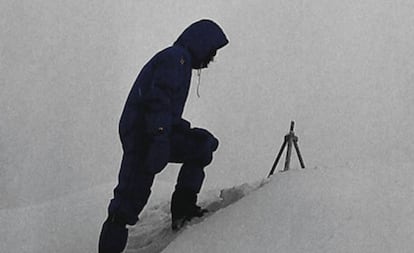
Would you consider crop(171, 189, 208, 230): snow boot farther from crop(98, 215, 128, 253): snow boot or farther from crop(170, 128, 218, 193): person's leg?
crop(98, 215, 128, 253): snow boot

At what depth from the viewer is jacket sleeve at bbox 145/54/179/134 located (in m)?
1.78

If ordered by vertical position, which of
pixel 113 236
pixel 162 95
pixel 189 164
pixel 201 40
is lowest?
pixel 113 236

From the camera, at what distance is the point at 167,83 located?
178 centimetres

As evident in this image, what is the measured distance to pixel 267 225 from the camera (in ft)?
5.45

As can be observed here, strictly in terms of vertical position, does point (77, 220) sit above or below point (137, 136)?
below

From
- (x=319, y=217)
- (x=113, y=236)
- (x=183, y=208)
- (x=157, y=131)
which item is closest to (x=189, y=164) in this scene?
(x=183, y=208)

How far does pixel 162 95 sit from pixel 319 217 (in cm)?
66

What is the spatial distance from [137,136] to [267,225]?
568mm

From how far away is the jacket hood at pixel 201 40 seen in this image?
6.22 feet

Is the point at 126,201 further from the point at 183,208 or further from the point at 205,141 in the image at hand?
the point at 205,141

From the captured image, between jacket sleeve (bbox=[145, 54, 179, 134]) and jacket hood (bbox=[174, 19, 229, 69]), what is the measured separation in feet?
0.39

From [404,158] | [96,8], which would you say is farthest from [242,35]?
[404,158]

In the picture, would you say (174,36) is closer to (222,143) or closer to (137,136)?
(222,143)

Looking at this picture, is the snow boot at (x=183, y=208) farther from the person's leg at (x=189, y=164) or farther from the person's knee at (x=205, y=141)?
the person's knee at (x=205, y=141)
